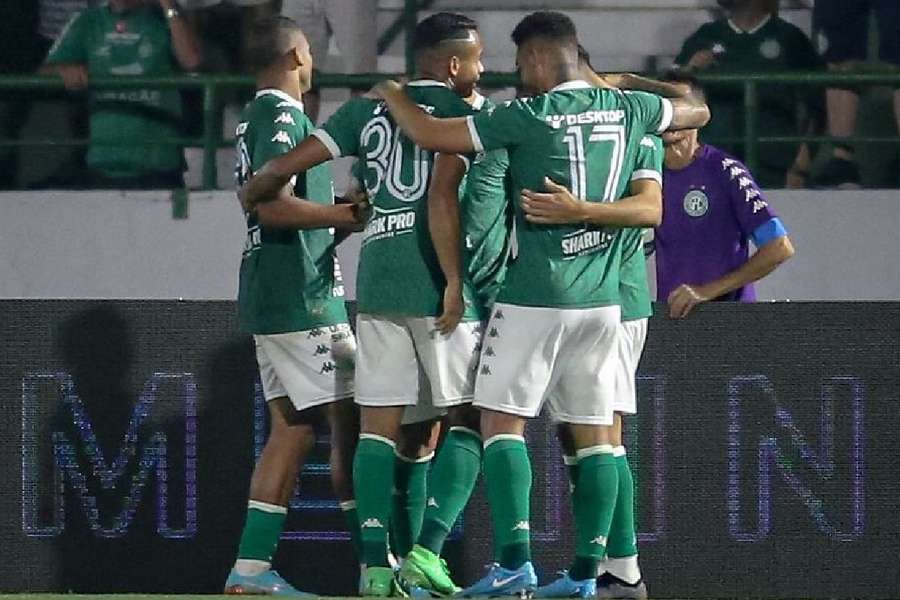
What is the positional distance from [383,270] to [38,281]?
416cm

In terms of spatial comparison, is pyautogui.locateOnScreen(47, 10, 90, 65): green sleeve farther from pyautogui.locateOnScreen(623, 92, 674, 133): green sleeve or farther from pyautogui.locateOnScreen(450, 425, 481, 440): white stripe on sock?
pyautogui.locateOnScreen(623, 92, 674, 133): green sleeve

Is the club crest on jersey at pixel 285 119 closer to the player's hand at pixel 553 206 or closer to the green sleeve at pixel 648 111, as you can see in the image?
the player's hand at pixel 553 206

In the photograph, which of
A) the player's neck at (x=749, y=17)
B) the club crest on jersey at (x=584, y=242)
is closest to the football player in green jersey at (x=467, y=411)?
the club crest on jersey at (x=584, y=242)

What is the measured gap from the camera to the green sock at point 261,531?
719cm

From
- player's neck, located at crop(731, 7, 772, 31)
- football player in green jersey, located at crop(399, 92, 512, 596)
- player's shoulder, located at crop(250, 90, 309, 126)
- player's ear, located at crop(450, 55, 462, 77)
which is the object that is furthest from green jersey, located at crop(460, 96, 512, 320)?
player's neck, located at crop(731, 7, 772, 31)

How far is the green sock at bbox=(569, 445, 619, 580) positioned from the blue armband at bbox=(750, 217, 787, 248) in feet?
3.75

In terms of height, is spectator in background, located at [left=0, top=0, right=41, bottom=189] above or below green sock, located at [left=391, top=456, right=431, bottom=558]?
above

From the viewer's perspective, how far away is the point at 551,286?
667 centimetres

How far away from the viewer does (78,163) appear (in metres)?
11.0

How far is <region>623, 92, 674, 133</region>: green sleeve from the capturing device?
677 cm

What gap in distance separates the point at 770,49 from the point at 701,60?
14.4 inches

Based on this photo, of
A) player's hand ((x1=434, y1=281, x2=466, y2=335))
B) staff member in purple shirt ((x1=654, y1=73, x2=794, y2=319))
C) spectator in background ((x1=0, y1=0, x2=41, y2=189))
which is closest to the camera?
player's hand ((x1=434, y1=281, x2=466, y2=335))

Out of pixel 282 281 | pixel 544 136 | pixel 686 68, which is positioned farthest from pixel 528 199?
pixel 686 68

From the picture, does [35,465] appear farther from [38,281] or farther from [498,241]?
[38,281]
